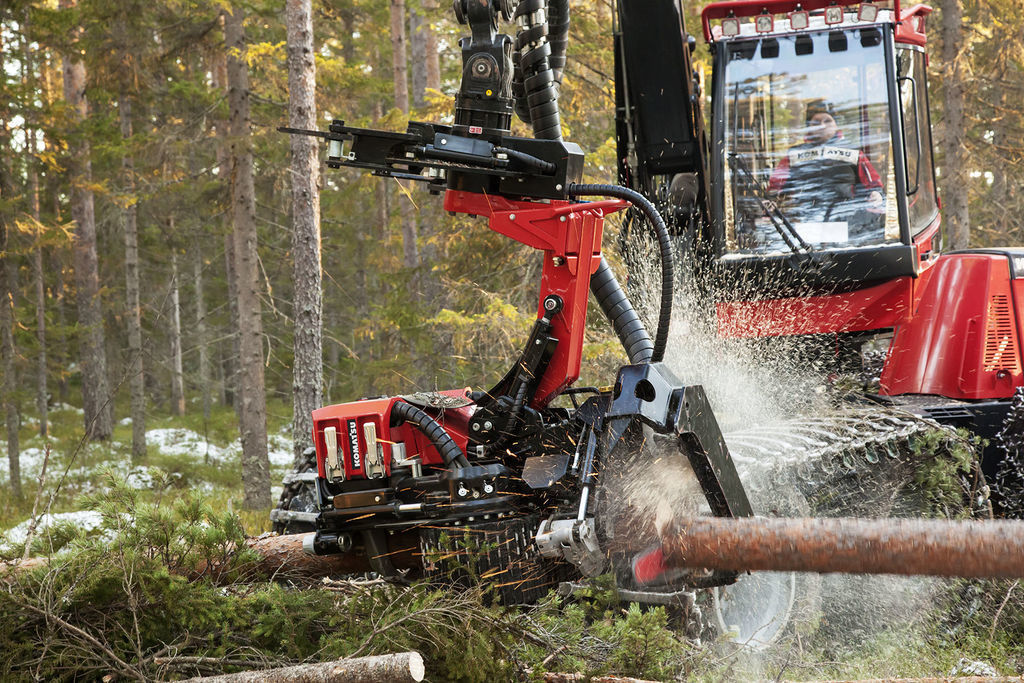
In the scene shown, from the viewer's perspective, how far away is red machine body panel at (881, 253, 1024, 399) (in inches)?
236

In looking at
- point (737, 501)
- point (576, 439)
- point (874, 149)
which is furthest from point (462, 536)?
point (874, 149)

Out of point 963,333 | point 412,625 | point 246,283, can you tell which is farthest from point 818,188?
point 246,283

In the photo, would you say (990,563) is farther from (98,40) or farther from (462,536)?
(98,40)

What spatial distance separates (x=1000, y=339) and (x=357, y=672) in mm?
4760

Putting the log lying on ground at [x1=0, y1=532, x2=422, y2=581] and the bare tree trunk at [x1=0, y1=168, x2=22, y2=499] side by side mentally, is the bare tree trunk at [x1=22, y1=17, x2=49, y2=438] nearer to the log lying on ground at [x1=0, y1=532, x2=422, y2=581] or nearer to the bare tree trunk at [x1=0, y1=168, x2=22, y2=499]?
the bare tree trunk at [x1=0, y1=168, x2=22, y2=499]

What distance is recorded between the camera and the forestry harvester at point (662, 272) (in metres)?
3.75

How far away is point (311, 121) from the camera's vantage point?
9.58m

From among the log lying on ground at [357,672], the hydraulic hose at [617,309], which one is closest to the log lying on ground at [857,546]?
the log lying on ground at [357,672]

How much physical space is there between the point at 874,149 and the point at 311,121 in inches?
223

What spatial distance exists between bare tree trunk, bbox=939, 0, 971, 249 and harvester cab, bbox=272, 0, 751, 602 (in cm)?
1278

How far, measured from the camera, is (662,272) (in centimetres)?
405

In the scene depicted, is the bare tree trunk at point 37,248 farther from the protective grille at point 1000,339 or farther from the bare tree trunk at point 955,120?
the bare tree trunk at point 955,120

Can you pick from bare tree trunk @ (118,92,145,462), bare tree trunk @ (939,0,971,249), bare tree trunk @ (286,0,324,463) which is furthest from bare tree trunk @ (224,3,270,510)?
bare tree trunk @ (939,0,971,249)

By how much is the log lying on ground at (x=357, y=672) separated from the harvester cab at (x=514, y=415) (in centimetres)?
66
